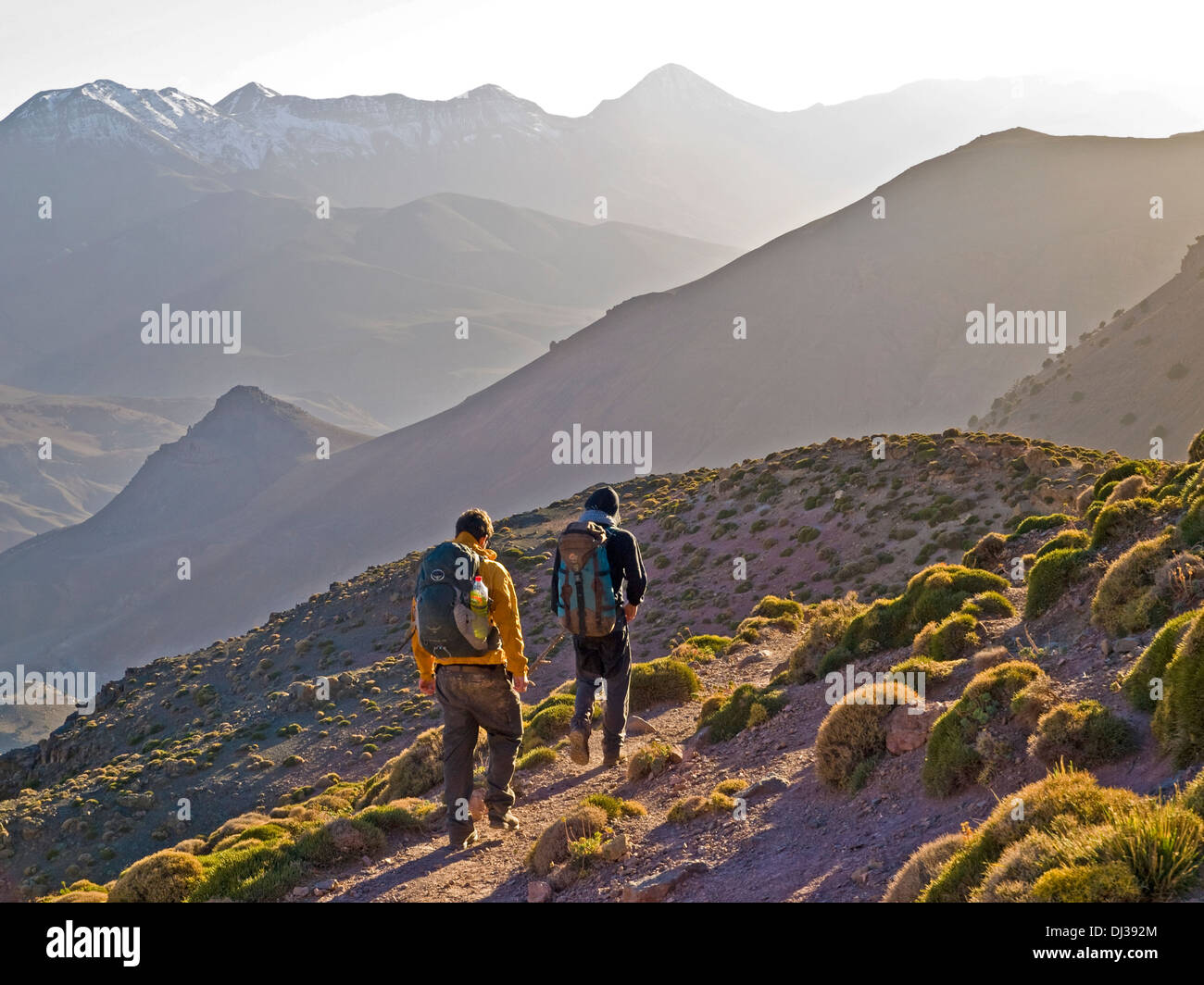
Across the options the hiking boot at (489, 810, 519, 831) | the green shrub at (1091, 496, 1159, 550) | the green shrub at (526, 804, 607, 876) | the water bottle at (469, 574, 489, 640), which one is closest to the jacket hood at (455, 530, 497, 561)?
the water bottle at (469, 574, 489, 640)

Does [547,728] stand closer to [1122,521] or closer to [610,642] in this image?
[610,642]

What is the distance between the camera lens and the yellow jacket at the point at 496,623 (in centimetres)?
753

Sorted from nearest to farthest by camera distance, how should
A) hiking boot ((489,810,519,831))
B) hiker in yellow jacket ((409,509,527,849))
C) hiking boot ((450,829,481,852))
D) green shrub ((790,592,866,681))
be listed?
hiker in yellow jacket ((409,509,527,849)), hiking boot ((450,829,481,852)), hiking boot ((489,810,519,831)), green shrub ((790,592,866,681))

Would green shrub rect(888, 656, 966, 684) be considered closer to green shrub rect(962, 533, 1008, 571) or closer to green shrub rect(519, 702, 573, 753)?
green shrub rect(519, 702, 573, 753)

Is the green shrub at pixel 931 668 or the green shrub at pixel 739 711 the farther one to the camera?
the green shrub at pixel 739 711

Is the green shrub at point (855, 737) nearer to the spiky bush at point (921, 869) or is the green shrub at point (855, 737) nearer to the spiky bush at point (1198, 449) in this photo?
the spiky bush at point (921, 869)

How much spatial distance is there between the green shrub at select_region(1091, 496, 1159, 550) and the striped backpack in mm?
5271

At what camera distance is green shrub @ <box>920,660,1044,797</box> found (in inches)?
260

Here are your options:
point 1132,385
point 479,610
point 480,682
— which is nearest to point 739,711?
point 480,682

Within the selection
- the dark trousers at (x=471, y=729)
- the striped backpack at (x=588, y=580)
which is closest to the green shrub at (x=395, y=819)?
the dark trousers at (x=471, y=729)

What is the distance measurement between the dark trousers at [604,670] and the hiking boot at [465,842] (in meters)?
1.54
